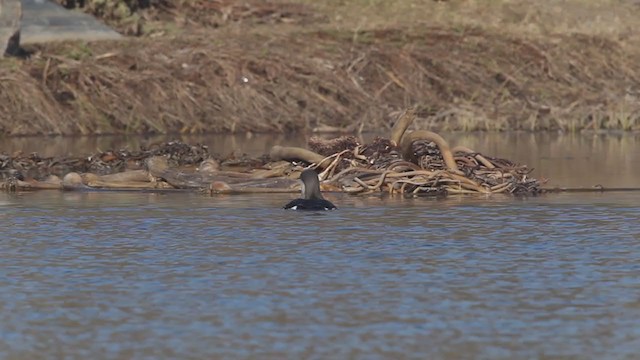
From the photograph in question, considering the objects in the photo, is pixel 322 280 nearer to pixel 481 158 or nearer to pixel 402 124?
pixel 481 158

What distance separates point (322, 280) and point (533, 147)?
18.0 meters

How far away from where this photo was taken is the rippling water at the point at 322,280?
1057 cm

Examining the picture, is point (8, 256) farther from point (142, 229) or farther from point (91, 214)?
point (91, 214)

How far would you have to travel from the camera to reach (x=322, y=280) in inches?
517

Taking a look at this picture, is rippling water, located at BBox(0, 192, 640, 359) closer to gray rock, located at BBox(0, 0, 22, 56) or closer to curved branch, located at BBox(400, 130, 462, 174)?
curved branch, located at BBox(400, 130, 462, 174)

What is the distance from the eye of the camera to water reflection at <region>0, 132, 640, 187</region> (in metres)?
24.2

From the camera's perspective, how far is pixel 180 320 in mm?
11297

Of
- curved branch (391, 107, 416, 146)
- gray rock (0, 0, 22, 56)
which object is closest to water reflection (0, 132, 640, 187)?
curved branch (391, 107, 416, 146)

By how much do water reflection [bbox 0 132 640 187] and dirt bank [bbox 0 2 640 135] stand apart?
1.13 m

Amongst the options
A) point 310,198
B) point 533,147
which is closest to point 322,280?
point 310,198

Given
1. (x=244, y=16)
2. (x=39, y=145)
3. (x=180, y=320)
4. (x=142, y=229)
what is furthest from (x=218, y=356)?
(x=244, y=16)

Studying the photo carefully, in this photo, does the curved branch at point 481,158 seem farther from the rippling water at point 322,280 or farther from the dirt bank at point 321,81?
the dirt bank at point 321,81

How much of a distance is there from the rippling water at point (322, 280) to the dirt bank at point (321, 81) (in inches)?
574

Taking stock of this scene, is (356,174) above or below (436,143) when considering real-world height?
below
